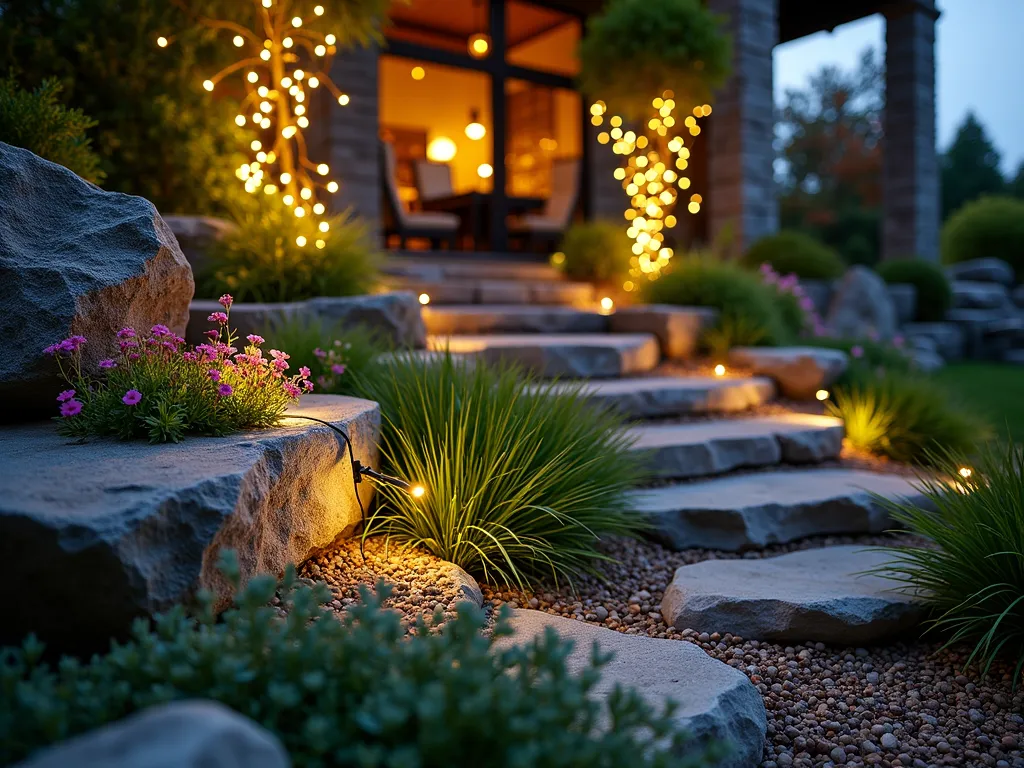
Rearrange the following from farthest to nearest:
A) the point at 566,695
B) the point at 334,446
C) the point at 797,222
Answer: the point at 797,222 < the point at 334,446 < the point at 566,695

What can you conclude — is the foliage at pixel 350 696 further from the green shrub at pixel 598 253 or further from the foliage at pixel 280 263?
the green shrub at pixel 598 253

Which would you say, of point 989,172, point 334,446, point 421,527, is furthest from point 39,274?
point 989,172

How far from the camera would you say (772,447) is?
12.7 ft

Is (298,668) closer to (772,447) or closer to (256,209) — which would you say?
(772,447)

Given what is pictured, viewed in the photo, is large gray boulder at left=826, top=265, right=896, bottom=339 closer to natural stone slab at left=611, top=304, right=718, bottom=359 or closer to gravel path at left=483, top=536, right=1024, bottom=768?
natural stone slab at left=611, top=304, right=718, bottom=359

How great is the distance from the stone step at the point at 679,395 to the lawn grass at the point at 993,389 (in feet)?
4.35

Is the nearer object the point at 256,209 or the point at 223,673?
the point at 223,673

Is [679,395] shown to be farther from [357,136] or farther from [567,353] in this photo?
[357,136]

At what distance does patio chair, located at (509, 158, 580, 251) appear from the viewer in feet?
26.5

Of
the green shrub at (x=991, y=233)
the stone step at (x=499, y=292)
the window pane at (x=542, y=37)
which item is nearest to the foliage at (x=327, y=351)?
the stone step at (x=499, y=292)

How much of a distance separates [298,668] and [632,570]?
5.59ft

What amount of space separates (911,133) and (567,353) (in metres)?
7.96

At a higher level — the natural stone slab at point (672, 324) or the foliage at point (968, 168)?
the foliage at point (968, 168)

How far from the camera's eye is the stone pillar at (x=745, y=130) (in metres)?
7.99
